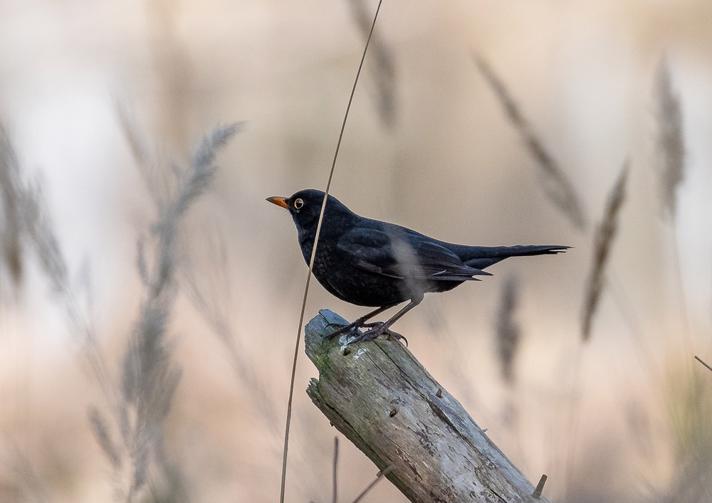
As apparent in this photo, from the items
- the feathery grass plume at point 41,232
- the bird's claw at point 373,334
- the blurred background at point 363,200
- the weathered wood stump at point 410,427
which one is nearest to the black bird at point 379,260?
the blurred background at point 363,200

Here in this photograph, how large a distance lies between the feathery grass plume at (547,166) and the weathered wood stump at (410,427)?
0.52 metres

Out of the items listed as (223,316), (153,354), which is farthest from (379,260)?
(153,354)

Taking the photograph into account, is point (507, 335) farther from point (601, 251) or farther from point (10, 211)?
point (10, 211)

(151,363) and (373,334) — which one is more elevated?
(151,363)

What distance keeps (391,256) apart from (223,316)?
108 centimetres

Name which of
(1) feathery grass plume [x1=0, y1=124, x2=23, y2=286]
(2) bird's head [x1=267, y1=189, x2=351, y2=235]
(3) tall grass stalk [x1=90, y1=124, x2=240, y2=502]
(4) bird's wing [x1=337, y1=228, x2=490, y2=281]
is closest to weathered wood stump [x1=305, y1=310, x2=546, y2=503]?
(3) tall grass stalk [x1=90, y1=124, x2=240, y2=502]

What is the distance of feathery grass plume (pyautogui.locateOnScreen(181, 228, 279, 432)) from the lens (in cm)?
242

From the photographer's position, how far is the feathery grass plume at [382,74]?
257 centimetres

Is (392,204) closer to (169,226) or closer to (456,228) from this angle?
(169,226)

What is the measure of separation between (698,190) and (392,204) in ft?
14.3

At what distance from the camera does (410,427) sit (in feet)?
7.53

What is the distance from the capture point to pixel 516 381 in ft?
8.50

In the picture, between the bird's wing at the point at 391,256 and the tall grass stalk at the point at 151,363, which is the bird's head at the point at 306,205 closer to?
the bird's wing at the point at 391,256

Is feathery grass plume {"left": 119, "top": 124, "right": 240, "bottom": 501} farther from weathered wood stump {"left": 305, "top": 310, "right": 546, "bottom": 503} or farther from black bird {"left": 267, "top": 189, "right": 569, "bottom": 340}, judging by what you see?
black bird {"left": 267, "top": 189, "right": 569, "bottom": 340}
